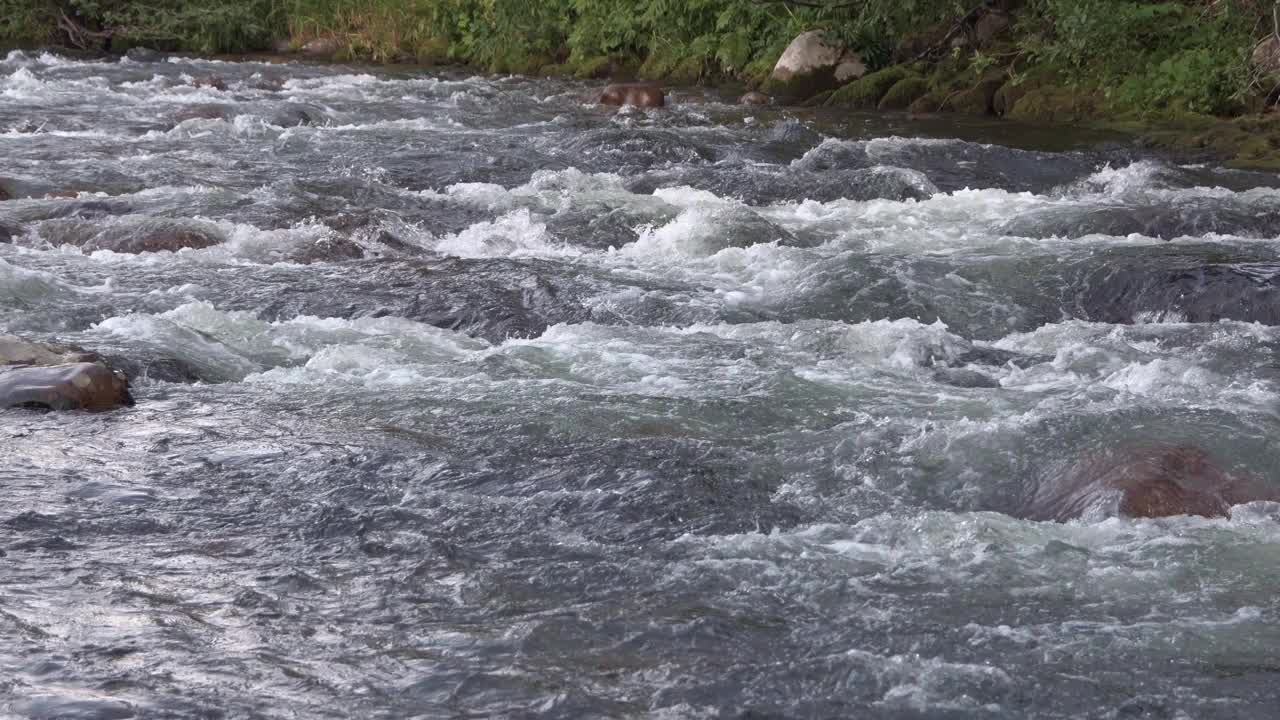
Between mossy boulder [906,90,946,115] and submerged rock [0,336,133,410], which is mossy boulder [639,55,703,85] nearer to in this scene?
mossy boulder [906,90,946,115]

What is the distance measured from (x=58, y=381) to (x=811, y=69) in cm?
1416

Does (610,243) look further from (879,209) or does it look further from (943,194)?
(943,194)

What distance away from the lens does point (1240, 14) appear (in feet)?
49.8

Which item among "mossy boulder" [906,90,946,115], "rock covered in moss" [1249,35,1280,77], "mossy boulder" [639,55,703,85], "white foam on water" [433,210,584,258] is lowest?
"mossy boulder" [639,55,703,85]

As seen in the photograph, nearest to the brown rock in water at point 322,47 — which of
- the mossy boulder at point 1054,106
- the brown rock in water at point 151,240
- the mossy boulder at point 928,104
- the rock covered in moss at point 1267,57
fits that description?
the mossy boulder at point 928,104

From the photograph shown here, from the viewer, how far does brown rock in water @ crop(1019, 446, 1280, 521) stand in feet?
17.1

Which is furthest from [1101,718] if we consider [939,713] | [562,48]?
[562,48]

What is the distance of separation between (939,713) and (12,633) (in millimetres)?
2660

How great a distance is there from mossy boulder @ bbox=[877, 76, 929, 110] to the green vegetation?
0.02 m

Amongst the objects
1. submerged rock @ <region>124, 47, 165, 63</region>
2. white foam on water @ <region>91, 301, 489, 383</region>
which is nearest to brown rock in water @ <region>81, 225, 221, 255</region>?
white foam on water @ <region>91, 301, 489, 383</region>

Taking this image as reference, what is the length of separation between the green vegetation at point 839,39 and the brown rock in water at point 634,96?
212 cm

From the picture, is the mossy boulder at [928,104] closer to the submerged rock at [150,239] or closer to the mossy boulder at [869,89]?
the mossy boulder at [869,89]

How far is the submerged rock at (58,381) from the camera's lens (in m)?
6.36

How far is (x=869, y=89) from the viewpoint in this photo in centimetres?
1812
